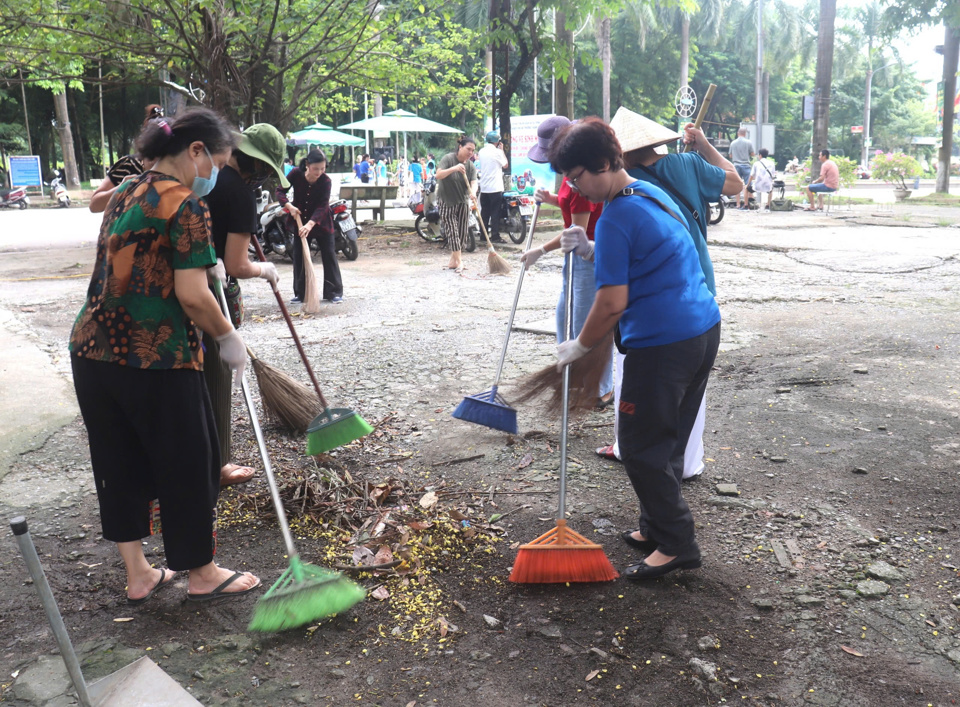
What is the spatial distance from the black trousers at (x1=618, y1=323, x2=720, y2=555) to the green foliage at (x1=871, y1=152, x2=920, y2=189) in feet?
79.4

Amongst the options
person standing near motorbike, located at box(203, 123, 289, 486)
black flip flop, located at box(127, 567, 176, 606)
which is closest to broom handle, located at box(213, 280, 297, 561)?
person standing near motorbike, located at box(203, 123, 289, 486)

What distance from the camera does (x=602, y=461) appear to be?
4.21m

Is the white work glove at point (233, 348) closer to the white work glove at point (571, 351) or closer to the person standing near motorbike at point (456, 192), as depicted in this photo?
the white work glove at point (571, 351)

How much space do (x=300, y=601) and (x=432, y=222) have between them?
11.0 metres

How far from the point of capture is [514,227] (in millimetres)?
13414

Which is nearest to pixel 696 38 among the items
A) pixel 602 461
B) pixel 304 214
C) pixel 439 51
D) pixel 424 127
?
pixel 424 127

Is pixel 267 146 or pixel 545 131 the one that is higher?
pixel 545 131

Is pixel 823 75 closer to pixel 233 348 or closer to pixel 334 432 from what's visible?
pixel 334 432

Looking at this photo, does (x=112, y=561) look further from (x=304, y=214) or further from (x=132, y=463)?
Answer: (x=304, y=214)

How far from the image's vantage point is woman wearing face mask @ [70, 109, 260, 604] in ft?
8.35

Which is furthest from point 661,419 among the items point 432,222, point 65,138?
point 65,138

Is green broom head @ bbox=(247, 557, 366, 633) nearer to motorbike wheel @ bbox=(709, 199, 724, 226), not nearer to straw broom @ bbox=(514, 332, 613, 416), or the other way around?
straw broom @ bbox=(514, 332, 613, 416)

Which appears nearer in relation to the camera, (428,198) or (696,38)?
(428,198)

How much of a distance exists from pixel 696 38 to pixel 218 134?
46.8m
